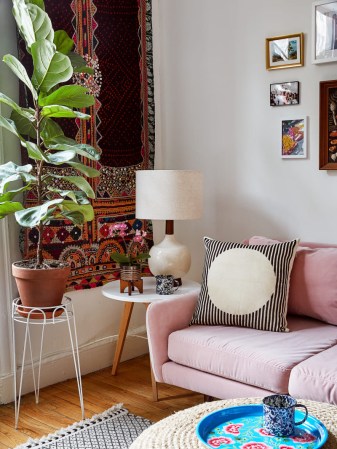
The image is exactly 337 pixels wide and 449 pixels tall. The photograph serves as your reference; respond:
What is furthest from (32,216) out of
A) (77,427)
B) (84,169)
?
(77,427)

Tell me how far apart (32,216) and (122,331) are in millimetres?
1105

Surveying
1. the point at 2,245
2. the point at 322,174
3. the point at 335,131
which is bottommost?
the point at 2,245

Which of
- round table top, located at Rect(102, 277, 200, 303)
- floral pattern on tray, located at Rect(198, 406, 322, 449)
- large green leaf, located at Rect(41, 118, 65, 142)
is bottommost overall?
floral pattern on tray, located at Rect(198, 406, 322, 449)

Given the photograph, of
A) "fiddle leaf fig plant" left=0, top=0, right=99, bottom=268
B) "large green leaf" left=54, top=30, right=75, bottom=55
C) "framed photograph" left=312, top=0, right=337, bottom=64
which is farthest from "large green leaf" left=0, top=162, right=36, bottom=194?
"framed photograph" left=312, top=0, right=337, bottom=64

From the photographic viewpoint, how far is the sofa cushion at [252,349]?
2465 mm

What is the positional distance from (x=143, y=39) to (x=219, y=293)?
5.57 ft

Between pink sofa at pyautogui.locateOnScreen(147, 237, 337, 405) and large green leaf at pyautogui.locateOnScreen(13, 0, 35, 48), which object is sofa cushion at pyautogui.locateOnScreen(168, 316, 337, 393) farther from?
large green leaf at pyautogui.locateOnScreen(13, 0, 35, 48)

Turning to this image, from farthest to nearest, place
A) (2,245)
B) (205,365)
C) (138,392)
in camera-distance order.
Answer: (138,392) → (2,245) → (205,365)

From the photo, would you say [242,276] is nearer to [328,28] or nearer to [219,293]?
[219,293]

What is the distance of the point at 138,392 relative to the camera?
326 cm

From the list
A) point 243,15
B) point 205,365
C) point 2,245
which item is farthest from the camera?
point 243,15

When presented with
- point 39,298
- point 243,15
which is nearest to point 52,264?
point 39,298

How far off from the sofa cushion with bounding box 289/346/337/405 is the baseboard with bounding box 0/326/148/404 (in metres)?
1.46

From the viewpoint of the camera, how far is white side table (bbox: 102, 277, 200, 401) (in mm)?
3131
